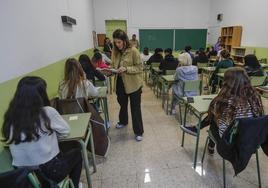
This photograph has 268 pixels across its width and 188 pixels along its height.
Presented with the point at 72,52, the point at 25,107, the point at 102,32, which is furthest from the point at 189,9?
the point at 25,107

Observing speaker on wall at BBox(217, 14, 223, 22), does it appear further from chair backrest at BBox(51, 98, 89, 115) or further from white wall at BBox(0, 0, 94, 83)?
chair backrest at BBox(51, 98, 89, 115)

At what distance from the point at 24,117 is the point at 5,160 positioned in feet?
1.30

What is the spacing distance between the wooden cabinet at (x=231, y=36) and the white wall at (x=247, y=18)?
0.61ft

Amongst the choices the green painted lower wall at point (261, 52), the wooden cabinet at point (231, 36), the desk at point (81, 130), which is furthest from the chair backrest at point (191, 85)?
the wooden cabinet at point (231, 36)

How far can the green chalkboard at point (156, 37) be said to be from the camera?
915 centimetres

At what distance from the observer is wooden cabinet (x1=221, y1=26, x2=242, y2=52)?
735cm

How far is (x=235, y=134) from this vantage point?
1548 mm

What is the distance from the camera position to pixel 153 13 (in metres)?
8.99

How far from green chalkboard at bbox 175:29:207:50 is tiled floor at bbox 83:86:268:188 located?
23.6 ft

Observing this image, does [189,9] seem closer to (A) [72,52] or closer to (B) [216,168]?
(A) [72,52]

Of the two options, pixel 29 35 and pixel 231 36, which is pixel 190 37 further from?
pixel 29 35

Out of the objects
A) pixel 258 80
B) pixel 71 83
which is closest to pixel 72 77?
pixel 71 83

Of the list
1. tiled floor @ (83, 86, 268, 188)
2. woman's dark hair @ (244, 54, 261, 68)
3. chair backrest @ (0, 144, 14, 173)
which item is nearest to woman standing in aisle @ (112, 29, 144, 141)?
tiled floor @ (83, 86, 268, 188)

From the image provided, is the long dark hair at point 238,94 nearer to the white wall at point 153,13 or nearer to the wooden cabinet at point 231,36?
the wooden cabinet at point 231,36
